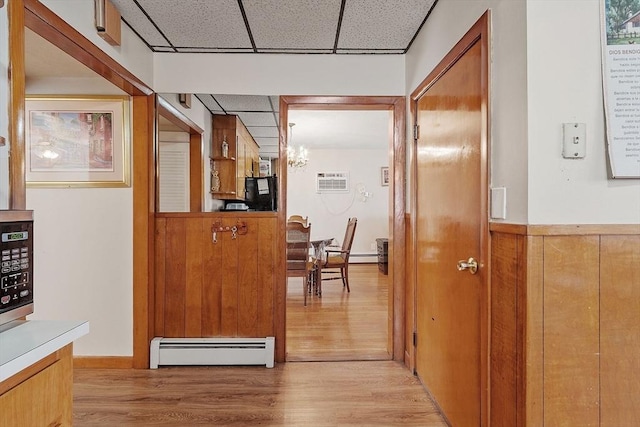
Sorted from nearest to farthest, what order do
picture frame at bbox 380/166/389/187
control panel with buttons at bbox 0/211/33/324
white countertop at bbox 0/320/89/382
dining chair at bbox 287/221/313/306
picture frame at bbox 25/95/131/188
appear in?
white countertop at bbox 0/320/89/382
control panel with buttons at bbox 0/211/33/324
picture frame at bbox 25/95/131/188
dining chair at bbox 287/221/313/306
picture frame at bbox 380/166/389/187

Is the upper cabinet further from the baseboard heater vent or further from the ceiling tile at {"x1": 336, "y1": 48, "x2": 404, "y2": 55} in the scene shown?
the baseboard heater vent

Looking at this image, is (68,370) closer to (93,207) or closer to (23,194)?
(23,194)

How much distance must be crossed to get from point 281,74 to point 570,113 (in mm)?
1997

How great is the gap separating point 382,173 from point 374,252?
1.50 metres

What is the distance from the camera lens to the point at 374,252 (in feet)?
23.3

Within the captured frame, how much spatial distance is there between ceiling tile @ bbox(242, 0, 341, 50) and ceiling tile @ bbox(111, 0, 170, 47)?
0.62 metres

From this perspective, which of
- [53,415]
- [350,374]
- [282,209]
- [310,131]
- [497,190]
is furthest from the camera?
[310,131]

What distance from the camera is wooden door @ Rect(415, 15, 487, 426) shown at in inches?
62.1

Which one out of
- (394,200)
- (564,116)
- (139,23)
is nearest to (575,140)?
(564,116)

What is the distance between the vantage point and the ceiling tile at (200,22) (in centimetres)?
207

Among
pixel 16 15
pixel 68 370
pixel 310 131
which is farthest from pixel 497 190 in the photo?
pixel 310 131

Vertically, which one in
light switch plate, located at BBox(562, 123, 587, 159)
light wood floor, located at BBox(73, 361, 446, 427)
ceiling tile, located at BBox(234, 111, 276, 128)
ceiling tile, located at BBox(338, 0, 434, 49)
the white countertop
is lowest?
light wood floor, located at BBox(73, 361, 446, 427)

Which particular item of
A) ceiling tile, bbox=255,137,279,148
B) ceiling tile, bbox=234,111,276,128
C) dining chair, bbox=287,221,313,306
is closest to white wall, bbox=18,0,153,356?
ceiling tile, bbox=234,111,276,128

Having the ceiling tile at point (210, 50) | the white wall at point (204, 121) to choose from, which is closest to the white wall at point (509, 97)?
the ceiling tile at point (210, 50)
